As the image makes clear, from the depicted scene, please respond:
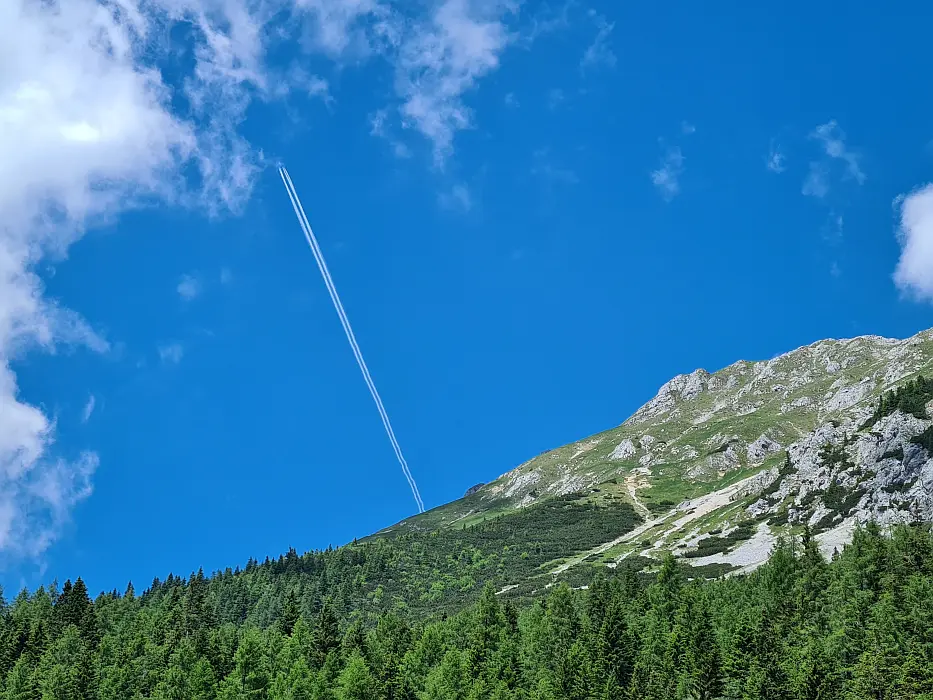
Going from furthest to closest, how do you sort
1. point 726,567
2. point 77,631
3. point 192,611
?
point 726,567 < point 192,611 < point 77,631

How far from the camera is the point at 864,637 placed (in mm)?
95062

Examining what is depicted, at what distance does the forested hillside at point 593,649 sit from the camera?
9288 centimetres

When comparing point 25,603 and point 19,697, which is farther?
point 25,603

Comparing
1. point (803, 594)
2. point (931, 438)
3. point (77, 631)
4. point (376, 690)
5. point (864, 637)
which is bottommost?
point (864, 637)

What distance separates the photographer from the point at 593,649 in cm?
10988

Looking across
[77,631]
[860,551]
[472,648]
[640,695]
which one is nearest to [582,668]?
[640,695]

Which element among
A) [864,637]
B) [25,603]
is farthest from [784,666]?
[25,603]

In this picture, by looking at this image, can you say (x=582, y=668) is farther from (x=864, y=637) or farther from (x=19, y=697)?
(x=19, y=697)

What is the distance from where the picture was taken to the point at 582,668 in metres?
103

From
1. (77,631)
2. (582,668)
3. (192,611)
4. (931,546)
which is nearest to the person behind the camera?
(582,668)

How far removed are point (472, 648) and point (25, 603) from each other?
375 ft

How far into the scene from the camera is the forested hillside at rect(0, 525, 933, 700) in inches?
3656

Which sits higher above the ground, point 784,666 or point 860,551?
point 860,551

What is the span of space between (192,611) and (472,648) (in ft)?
266
